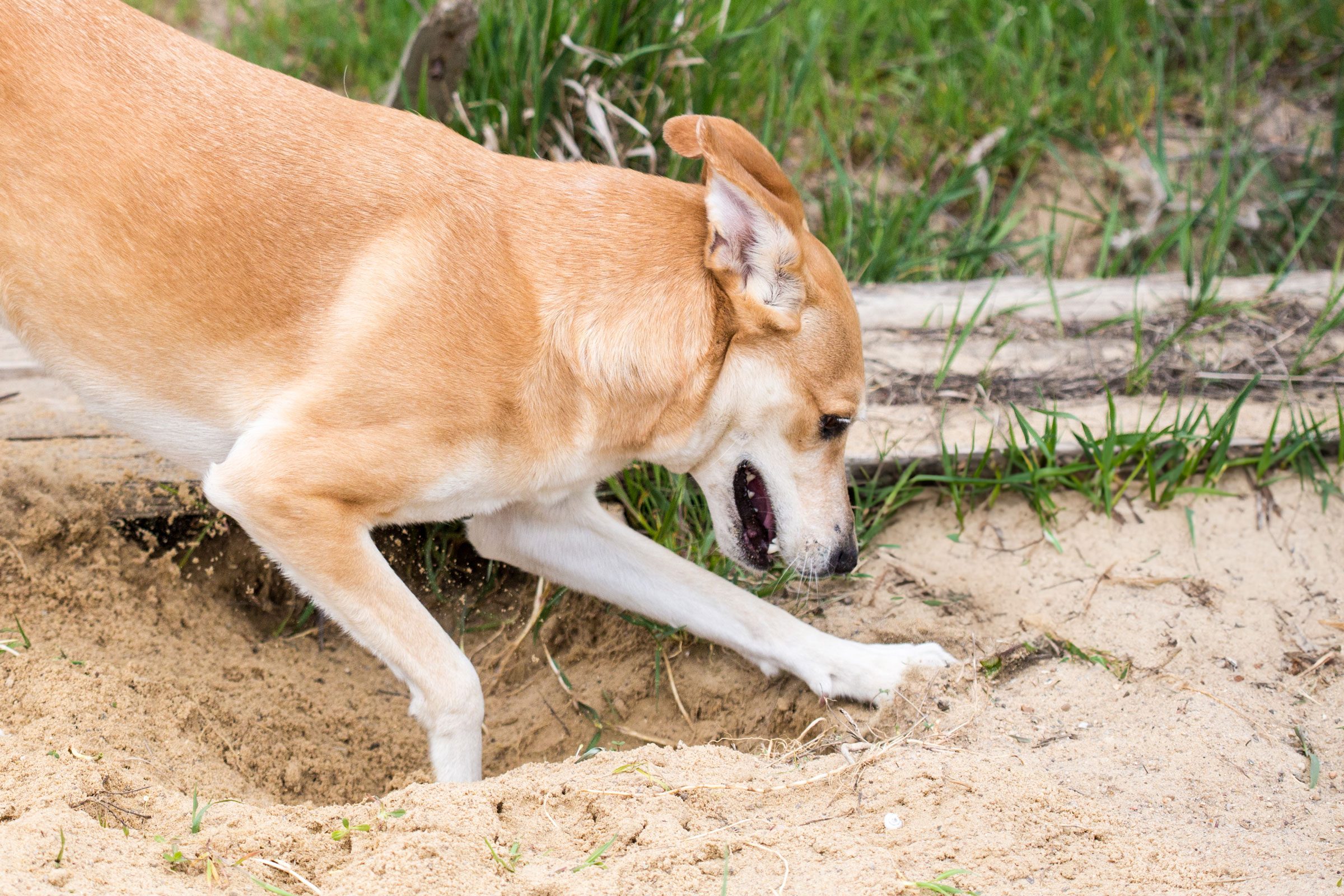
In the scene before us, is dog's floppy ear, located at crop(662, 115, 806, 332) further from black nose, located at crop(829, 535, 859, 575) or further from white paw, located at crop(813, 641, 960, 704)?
white paw, located at crop(813, 641, 960, 704)

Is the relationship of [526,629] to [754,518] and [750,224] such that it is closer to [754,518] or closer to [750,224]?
[754,518]

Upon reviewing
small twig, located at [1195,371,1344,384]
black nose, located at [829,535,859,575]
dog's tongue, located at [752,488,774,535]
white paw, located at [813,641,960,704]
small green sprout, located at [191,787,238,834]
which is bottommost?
white paw, located at [813,641,960,704]

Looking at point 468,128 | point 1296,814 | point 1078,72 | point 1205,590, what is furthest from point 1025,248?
point 1296,814

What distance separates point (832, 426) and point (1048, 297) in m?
1.81

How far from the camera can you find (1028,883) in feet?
6.98

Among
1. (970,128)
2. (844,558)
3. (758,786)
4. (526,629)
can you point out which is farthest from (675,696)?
(970,128)

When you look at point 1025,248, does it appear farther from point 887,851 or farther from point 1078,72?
point 887,851

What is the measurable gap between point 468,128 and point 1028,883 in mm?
3270

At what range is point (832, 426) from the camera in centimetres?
294

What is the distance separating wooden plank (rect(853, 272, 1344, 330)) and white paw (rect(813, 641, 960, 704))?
145 cm

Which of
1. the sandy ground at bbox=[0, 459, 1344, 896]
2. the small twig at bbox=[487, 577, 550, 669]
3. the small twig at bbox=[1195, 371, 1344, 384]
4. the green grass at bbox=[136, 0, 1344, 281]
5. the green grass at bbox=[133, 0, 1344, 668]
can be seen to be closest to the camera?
the sandy ground at bbox=[0, 459, 1344, 896]

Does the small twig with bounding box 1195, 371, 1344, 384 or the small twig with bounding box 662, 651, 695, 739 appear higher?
the small twig with bounding box 1195, 371, 1344, 384

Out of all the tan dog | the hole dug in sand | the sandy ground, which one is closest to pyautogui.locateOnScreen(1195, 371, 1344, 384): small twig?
the sandy ground

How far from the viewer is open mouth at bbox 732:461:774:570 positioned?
307 cm
